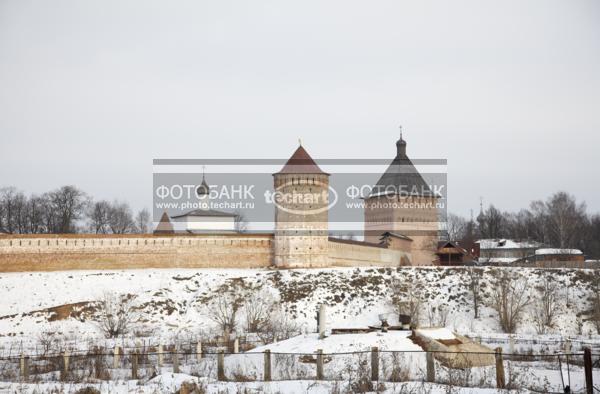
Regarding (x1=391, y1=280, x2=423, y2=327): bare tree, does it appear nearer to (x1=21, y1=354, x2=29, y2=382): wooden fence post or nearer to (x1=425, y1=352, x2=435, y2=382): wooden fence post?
(x1=425, y1=352, x2=435, y2=382): wooden fence post

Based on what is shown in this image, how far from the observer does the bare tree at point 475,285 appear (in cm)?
2955

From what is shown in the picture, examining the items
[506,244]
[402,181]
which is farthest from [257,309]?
[506,244]

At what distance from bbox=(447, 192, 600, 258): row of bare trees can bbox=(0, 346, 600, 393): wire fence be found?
36.4m

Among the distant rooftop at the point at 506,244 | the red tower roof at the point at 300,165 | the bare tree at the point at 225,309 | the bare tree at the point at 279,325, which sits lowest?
the bare tree at the point at 279,325

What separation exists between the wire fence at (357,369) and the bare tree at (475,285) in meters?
12.4

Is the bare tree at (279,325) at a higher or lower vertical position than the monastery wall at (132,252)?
lower

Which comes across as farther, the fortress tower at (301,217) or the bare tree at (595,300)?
the fortress tower at (301,217)

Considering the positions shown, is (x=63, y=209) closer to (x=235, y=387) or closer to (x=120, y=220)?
(x=120, y=220)

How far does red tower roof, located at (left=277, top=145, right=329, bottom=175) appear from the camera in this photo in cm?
3606

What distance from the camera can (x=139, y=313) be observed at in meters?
28.1

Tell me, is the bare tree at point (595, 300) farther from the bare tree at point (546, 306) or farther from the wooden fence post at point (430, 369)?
the wooden fence post at point (430, 369)

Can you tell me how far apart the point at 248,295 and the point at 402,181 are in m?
23.3

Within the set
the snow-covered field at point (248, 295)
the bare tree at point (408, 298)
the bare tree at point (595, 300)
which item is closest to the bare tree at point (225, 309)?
the snow-covered field at point (248, 295)

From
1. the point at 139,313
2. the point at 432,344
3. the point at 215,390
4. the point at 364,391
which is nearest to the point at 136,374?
the point at 215,390
